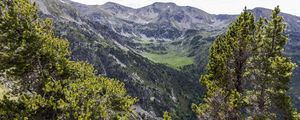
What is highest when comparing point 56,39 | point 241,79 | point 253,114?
point 56,39

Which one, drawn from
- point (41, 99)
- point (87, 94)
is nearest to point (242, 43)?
point (87, 94)

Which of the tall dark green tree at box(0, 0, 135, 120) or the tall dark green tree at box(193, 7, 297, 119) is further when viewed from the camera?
the tall dark green tree at box(193, 7, 297, 119)

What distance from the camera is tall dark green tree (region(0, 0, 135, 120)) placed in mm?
23016

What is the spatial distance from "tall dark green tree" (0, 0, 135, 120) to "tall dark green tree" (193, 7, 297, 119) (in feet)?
26.4

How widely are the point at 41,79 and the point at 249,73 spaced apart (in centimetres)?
1636

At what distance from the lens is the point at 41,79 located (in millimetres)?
24688

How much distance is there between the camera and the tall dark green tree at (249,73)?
93.5ft

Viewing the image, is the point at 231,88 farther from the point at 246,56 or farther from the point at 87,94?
the point at 87,94

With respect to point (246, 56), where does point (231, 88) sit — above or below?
below

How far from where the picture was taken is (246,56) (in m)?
30.5

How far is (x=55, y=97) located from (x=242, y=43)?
15.8 metres

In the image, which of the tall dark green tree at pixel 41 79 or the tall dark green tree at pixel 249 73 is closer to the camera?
the tall dark green tree at pixel 41 79

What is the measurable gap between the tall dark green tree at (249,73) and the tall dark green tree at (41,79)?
8.04m

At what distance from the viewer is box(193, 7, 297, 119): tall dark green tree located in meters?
28.5
